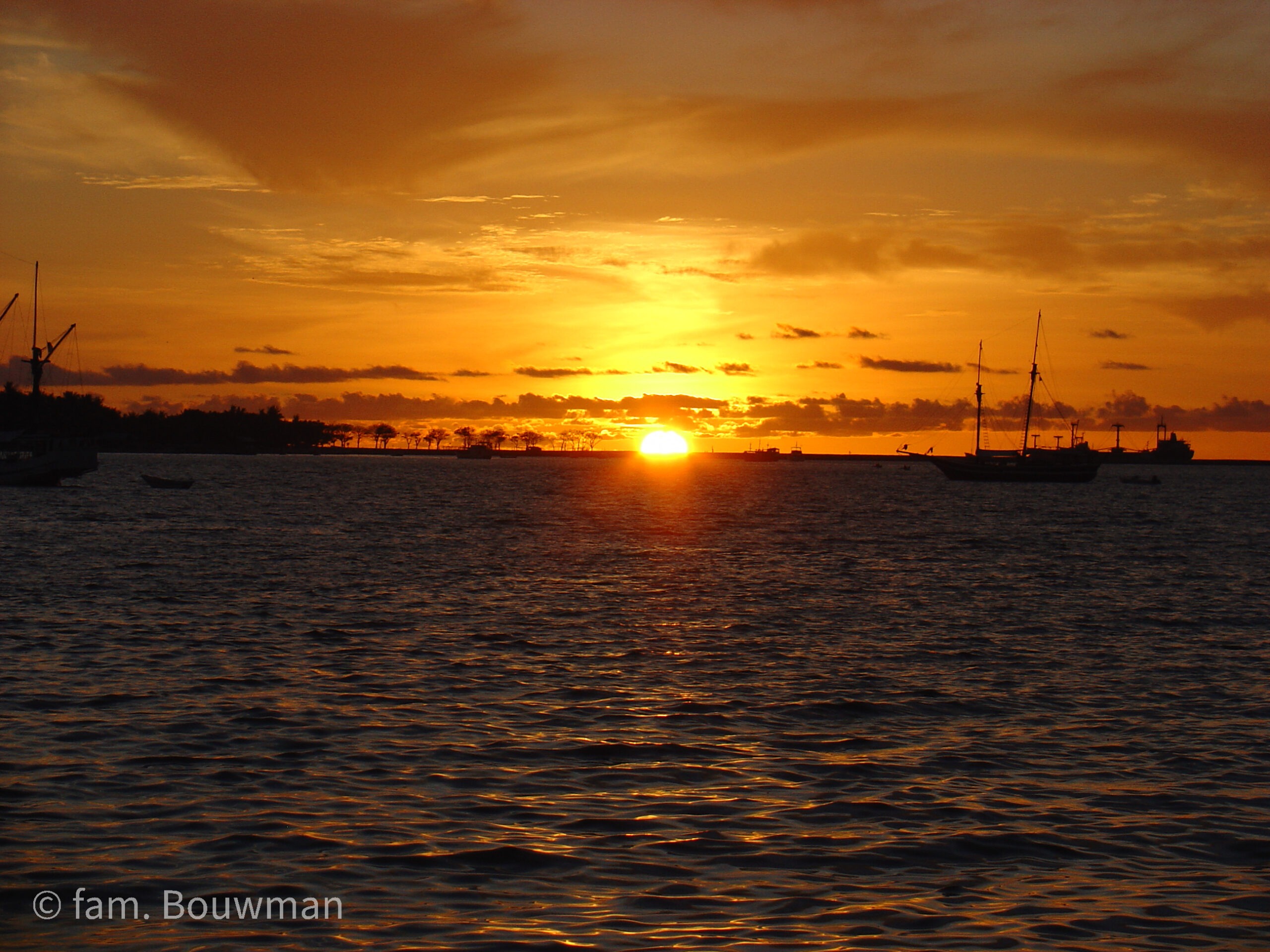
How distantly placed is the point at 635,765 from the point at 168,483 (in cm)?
16054

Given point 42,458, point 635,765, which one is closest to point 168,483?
point 42,458

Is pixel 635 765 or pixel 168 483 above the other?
pixel 635 765

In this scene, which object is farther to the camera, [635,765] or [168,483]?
[168,483]

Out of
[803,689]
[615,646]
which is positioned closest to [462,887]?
[803,689]

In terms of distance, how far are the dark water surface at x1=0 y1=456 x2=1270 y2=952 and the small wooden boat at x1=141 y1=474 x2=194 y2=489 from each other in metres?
122

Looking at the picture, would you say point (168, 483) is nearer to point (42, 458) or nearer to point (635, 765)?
point (42, 458)

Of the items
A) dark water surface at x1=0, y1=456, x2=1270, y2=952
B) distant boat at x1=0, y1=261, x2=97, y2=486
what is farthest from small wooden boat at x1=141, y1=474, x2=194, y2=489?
dark water surface at x1=0, y1=456, x2=1270, y2=952

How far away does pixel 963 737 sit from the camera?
872 inches

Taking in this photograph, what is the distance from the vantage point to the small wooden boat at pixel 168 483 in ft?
539

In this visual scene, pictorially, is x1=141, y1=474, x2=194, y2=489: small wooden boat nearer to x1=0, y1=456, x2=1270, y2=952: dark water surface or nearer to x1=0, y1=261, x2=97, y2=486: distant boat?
x1=0, y1=261, x2=97, y2=486: distant boat

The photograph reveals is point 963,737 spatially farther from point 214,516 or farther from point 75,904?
point 214,516

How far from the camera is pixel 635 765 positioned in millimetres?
19531

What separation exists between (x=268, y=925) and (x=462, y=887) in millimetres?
2283

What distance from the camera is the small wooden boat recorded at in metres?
164
